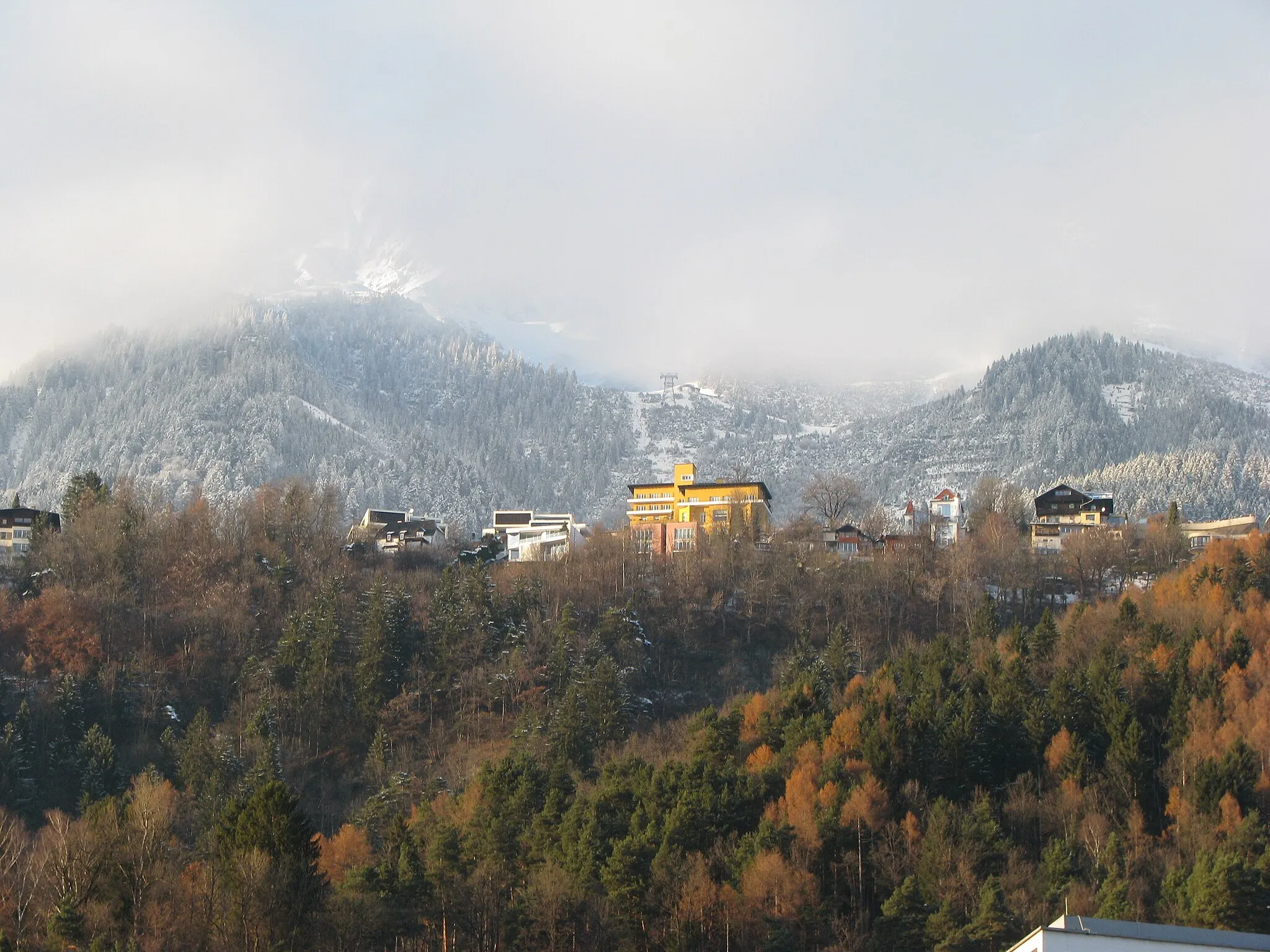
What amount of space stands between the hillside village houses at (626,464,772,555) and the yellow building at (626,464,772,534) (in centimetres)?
5

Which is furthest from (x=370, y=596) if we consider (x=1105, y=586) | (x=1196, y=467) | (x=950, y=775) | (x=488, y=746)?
(x=1196, y=467)

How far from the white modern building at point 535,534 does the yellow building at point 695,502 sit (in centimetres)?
495

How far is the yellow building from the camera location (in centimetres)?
11669

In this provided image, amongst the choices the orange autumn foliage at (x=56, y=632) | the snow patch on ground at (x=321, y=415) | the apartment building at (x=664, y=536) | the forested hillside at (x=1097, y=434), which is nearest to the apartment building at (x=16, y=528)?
the orange autumn foliage at (x=56, y=632)

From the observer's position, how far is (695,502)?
123438 mm

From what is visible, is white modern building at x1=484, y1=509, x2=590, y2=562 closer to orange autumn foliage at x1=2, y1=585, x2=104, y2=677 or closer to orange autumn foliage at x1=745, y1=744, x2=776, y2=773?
orange autumn foliage at x1=2, y1=585, x2=104, y2=677

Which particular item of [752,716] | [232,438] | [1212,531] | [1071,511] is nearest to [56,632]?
[752,716]

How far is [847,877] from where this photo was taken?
190 ft

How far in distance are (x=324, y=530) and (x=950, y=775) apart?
1978 inches

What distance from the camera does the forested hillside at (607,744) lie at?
2087 inches

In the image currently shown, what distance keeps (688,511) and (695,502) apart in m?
1.45

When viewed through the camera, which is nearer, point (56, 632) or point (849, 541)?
point (56, 632)

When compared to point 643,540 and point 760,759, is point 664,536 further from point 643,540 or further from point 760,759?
point 760,759

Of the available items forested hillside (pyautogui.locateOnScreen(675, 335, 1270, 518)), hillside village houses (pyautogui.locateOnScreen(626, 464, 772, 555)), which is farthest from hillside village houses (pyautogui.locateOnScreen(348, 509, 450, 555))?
forested hillside (pyautogui.locateOnScreen(675, 335, 1270, 518))
